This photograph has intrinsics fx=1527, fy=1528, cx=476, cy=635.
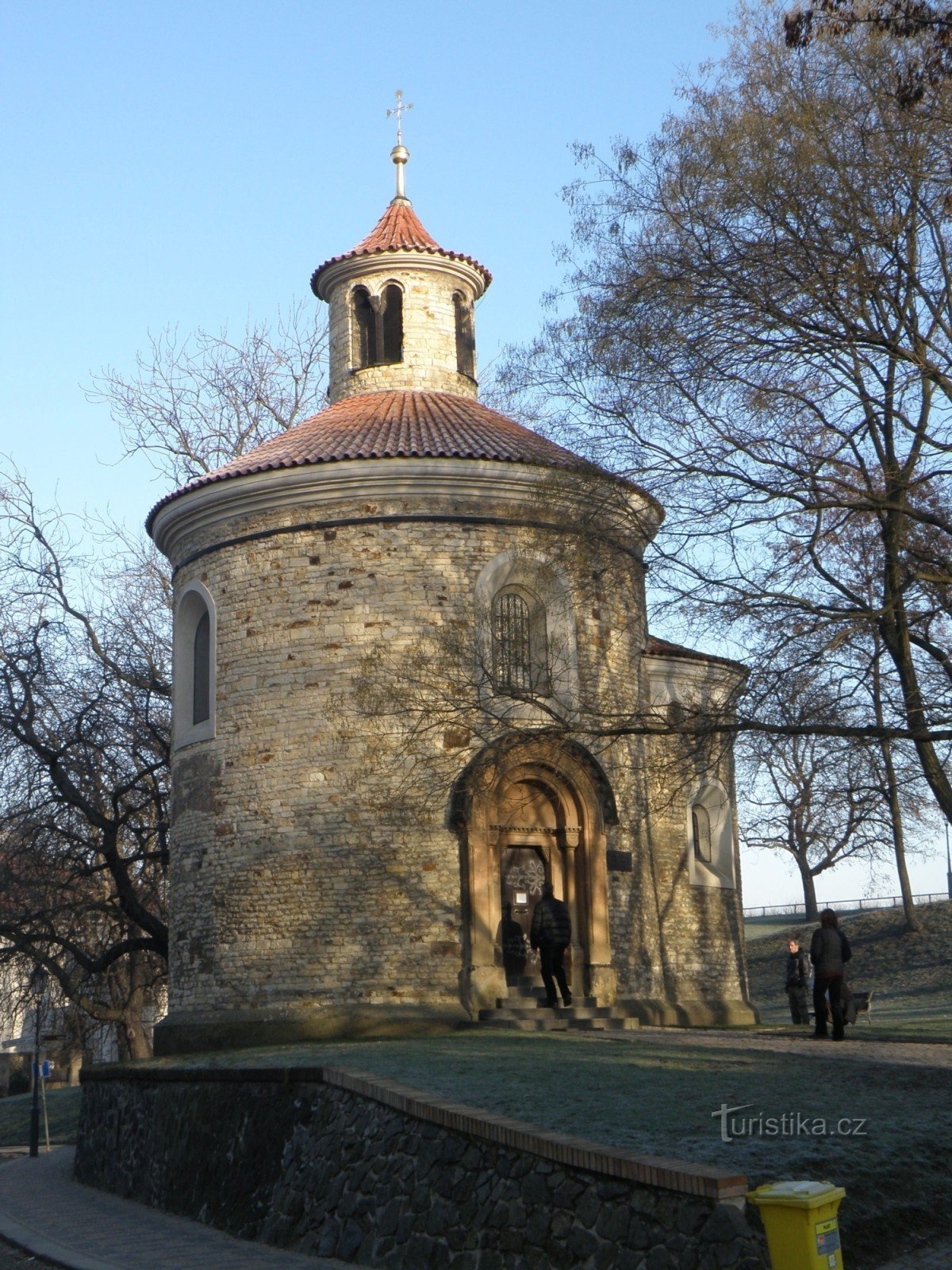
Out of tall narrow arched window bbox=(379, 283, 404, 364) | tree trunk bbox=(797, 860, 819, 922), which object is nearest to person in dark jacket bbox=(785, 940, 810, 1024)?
tall narrow arched window bbox=(379, 283, 404, 364)

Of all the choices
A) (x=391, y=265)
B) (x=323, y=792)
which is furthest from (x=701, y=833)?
(x=391, y=265)

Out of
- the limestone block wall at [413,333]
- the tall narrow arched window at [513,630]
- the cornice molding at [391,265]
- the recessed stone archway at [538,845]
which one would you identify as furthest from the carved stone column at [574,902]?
the cornice molding at [391,265]

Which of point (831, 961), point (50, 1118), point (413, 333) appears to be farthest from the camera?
point (50, 1118)

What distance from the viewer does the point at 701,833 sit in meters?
25.5

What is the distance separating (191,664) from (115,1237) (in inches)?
418

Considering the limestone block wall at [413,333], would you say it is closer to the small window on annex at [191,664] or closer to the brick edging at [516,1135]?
the small window on annex at [191,664]

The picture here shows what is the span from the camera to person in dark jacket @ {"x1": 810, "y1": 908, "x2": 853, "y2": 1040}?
56.5ft

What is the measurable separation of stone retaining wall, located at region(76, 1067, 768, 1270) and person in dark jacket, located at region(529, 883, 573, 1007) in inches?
206

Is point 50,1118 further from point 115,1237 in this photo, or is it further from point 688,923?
point 115,1237

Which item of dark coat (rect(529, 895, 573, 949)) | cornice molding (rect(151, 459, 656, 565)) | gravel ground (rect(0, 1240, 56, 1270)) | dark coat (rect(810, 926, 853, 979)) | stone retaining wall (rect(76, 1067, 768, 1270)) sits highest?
cornice molding (rect(151, 459, 656, 565))

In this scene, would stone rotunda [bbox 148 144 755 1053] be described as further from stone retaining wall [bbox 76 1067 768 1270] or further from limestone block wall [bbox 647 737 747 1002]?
stone retaining wall [bbox 76 1067 768 1270]

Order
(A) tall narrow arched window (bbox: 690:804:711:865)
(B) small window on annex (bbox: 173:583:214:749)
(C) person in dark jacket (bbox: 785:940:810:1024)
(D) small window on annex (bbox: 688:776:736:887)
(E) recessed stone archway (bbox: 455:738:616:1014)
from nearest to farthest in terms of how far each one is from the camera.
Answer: (E) recessed stone archway (bbox: 455:738:616:1014)
(B) small window on annex (bbox: 173:583:214:749)
(C) person in dark jacket (bbox: 785:940:810:1024)
(D) small window on annex (bbox: 688:776:736:887)
(A) tall narrow arched window (bbox: 690:804:711:865)

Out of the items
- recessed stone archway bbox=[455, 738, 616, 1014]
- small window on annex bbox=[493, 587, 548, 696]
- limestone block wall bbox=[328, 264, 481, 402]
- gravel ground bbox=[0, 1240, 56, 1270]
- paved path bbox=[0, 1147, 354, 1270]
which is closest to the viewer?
paved path bbox=[0, 1147, 354, 1270]

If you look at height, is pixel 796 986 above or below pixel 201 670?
below
